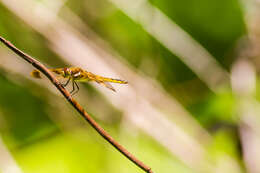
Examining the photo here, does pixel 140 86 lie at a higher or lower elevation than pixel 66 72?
higher

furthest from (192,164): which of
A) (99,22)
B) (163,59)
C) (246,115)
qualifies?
(99,22)

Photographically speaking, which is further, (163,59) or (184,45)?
(163,59)

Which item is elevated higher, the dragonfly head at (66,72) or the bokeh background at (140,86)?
the bokeh background at (140,86)

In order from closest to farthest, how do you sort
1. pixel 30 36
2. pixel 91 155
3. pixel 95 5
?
1. pixel 91 155
2. pixel 30 36
3. pixel 95 5

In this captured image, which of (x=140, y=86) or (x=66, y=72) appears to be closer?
(x=66, y=72)

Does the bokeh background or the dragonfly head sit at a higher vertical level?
the bokeh background

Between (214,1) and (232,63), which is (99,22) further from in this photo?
(232,63)

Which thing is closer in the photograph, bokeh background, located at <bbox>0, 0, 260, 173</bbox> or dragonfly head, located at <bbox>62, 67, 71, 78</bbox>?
dragonfly head, located at <bbox>62, 67, 71, 78</bbox>

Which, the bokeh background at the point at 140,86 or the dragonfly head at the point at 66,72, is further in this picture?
the bokeh background at the point at 140,86
